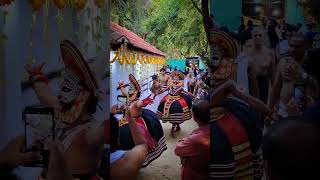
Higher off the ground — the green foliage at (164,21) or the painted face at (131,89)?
the green foliage at (164,21)

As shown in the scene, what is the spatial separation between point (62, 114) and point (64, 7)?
72cm

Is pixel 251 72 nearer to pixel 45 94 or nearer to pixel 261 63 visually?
pixel 261 63

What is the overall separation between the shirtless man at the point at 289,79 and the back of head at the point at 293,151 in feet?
4.03

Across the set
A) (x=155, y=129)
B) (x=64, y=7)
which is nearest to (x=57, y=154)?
(x=64, y=7)

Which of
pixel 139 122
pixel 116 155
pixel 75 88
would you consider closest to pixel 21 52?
pixel 75 88

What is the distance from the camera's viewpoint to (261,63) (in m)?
2.50

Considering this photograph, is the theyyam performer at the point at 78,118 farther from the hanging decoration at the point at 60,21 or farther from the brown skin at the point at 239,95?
the brown skin at the point at 239,95

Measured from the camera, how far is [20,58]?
2.76m

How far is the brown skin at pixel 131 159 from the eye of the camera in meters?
3.65

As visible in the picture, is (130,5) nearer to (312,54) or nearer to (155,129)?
(155,129)

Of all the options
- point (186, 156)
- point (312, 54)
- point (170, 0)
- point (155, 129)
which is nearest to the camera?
point (312, 54)

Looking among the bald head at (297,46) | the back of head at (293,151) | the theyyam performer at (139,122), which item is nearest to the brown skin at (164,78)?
the theyyam performer at (139,122)

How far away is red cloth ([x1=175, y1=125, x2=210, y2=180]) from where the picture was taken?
329 cm

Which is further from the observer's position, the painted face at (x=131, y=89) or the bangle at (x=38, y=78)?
the painted face at (x=131, y=89)
